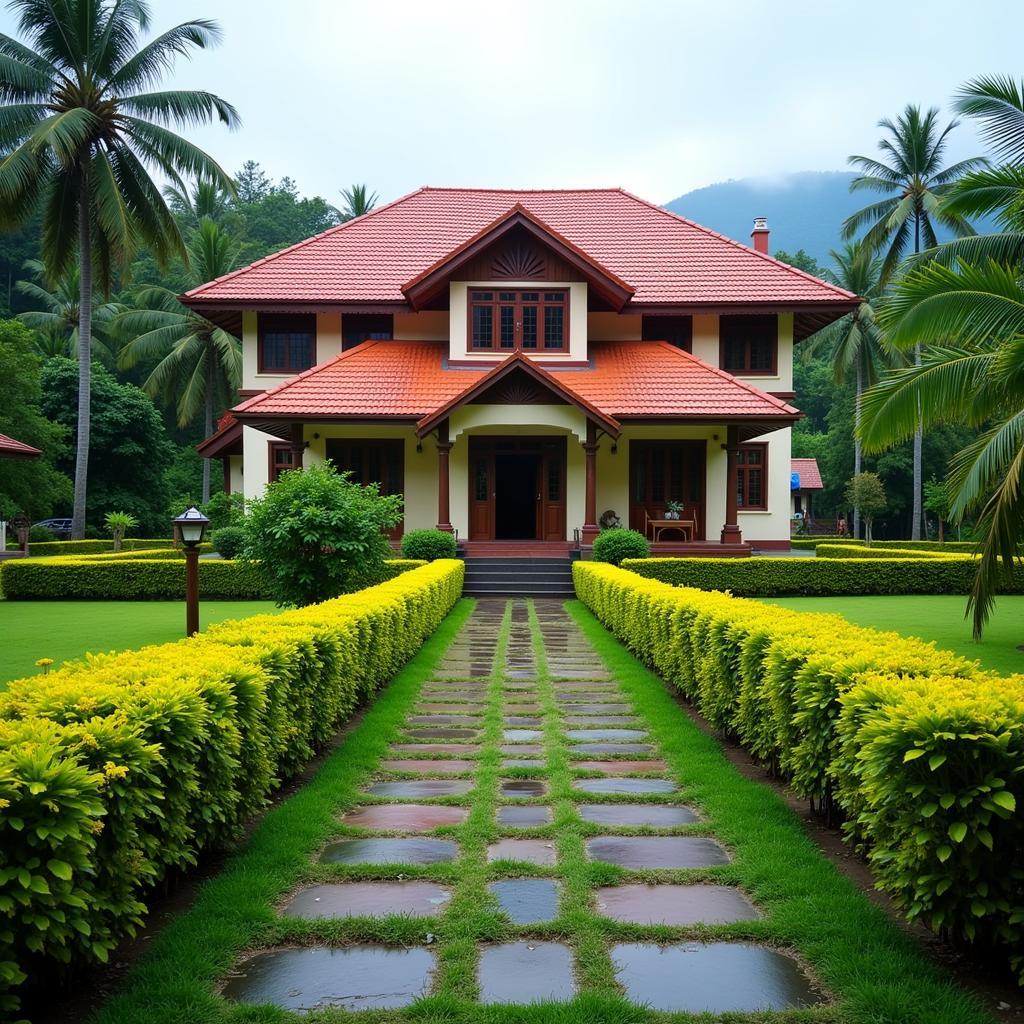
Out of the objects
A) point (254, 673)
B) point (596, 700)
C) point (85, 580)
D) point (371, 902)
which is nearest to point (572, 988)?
point (371, 902)

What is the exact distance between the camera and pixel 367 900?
14.2 feet

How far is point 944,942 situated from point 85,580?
19120 millimetres

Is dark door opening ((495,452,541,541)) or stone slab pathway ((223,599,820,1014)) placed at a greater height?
dark door opening ((495,452,541,541))

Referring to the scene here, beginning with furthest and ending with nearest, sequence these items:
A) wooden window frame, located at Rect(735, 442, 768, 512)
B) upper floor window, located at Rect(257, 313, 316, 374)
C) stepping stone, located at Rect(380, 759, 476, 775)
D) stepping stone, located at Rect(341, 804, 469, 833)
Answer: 1. upper floor window, located at Rect(257, 313, 316, 374)
2. wooden window frame, located at Rect(735, 442, 768, 512)
3. stepping stone, located at Rect(380, 759, 476, 775)
4. stepping stone, located at Rect(341, 804, 469, 833)

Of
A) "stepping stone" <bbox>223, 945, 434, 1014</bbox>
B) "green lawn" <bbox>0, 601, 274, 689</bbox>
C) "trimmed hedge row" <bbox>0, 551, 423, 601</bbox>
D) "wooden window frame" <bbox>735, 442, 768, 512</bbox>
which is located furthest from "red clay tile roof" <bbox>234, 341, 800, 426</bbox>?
"stepping stone" <bbox>223, 945, 434, 1014</bbox>

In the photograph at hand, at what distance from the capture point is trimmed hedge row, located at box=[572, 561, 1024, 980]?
3.57m

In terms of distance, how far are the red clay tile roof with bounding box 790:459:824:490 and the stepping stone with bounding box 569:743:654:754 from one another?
171 ft

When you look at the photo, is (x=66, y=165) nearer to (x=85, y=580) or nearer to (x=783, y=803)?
(x=85, y=580)

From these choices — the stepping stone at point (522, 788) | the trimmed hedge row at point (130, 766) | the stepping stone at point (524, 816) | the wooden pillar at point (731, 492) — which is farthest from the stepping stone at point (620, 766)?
the wooden pillar at point (731, 492)

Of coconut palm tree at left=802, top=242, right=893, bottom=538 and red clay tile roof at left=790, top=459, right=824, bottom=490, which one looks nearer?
coconut palm tree at left=802, top=242, right=893, bottom=538

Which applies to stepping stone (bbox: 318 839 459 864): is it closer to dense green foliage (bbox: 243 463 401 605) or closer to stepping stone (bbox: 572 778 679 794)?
stepping stone (bbox: 572 778 679 794)

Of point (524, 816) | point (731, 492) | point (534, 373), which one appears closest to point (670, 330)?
point (731, 492)

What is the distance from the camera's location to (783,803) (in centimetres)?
580

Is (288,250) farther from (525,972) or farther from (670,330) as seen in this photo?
(525,972)
